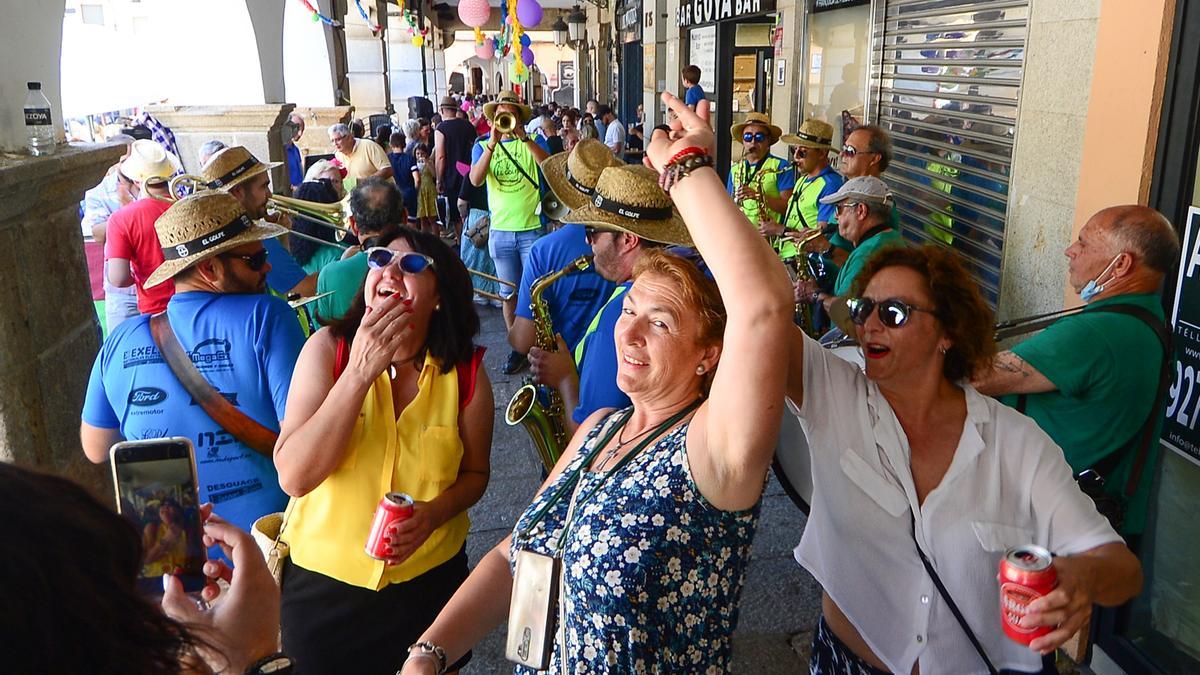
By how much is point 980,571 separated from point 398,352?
1572 mm

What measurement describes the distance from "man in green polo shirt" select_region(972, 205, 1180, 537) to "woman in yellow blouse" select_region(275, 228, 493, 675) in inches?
65.7

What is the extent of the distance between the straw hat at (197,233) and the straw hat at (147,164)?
321 cm

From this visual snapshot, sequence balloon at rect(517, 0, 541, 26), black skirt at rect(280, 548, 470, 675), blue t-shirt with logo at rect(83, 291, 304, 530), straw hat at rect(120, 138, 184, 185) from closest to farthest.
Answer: black skirt at rect(280, 548, 470, 675) → blue t-shirt with logo at rect(83, 291, 304, 530) → straw hat at rect(120, 138, 184, 185) → balloon at rect(517, 0, 541, 26)

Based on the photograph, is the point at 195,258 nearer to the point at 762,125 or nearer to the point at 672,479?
the point at 672,479

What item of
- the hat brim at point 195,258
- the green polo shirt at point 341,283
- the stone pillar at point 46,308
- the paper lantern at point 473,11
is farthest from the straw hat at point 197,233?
the paper lantern at point 473,11

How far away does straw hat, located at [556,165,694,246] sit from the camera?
304cm

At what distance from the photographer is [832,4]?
7555 mm

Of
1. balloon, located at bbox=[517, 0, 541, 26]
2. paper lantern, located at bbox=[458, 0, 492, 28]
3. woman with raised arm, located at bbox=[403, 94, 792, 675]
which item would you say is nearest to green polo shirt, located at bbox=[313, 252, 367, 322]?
woman with raised arm, located at bbox=[403, 94, 792, 675]

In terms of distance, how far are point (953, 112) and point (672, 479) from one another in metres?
4.43

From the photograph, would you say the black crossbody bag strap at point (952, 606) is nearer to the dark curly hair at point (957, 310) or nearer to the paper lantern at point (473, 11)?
the dark curly hair at point (957, 310)

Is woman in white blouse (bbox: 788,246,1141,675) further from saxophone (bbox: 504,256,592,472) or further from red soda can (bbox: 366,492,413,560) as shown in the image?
saxophone (bbox: 504,256,592,472)

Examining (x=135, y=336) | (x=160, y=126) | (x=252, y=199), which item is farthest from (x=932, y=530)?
(x=160, y=126)

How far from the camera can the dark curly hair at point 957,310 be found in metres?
2.08

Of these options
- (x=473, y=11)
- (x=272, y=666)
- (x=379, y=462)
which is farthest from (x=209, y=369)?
(x=473, y=11)
